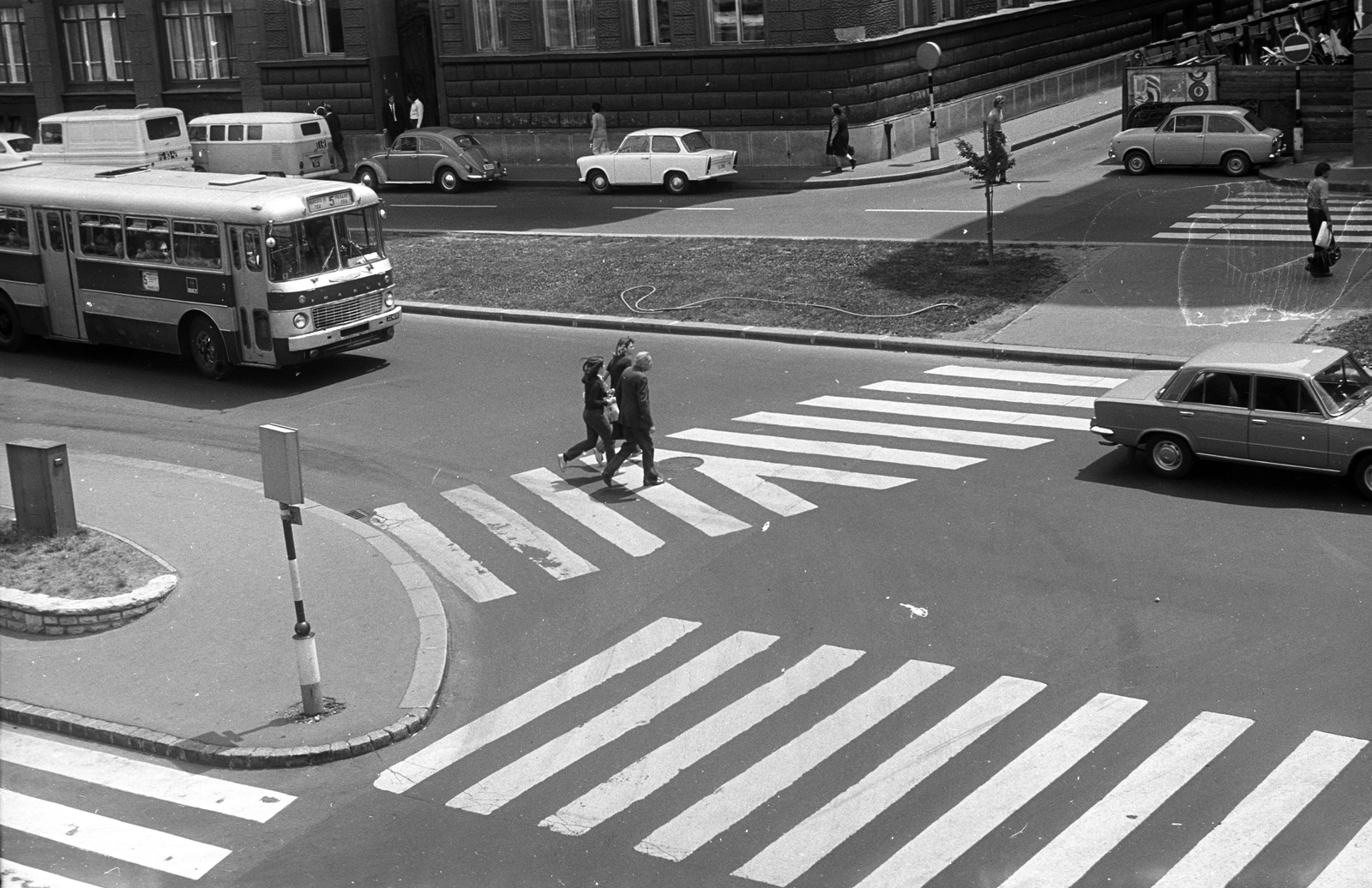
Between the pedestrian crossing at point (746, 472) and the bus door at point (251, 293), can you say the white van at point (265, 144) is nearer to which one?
the bus door at point (251, 293)

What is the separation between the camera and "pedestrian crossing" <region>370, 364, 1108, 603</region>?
55.0 feet

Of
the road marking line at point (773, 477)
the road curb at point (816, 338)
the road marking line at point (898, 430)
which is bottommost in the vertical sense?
the road marking line at point (773, 477)

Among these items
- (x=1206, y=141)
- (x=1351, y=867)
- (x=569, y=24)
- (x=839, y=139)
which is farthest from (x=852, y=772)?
(x=569, y=24)

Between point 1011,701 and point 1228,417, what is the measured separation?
19.8ft

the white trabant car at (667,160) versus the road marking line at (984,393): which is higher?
the white trabant car at (667,160)

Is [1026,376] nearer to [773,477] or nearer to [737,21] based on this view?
A: [773,477]

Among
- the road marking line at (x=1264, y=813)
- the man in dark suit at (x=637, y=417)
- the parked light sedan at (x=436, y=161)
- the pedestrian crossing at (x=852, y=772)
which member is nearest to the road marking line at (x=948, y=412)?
the man in dark suit at (x=637, y=417)

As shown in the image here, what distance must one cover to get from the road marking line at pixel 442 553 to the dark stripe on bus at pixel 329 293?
5.86 metres

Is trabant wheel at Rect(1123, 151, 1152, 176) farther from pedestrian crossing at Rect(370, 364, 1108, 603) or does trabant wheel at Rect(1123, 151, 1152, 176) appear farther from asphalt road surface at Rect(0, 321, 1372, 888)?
asphalt road surface at Rect(0, 321, 1372, 888)

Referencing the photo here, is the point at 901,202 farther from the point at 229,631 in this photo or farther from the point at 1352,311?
the point at 229,631

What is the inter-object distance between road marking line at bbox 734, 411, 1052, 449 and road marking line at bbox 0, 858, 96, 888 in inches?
467

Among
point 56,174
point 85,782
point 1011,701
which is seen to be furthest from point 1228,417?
point 56,174

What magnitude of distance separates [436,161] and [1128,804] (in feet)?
117

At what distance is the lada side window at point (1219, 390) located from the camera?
666 inches
